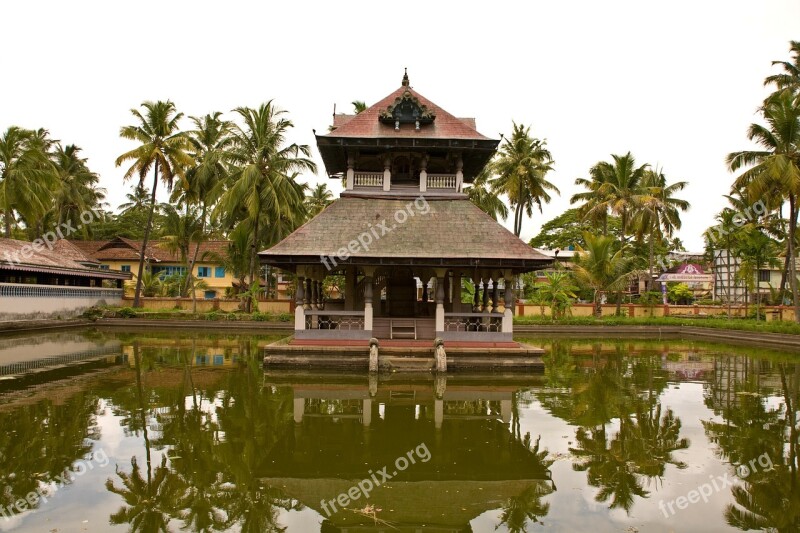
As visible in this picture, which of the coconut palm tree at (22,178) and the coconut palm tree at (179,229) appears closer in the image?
the coconut palm tree at (22,178)

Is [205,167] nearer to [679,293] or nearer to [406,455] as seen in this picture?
[406,455]

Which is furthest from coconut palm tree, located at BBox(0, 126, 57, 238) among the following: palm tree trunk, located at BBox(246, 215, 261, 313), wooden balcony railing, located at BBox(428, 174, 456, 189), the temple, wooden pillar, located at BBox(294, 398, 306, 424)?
wooden pillar, located at BBox(294, 398, 306, 424)

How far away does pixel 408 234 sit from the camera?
14.9 m

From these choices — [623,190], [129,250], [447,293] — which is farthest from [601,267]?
[129,250]

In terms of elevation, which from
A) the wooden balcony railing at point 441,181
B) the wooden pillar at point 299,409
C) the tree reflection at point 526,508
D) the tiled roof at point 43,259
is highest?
the wooden balcony railing at point 441,181

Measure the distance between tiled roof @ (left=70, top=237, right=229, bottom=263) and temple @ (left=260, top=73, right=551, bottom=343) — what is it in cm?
2837

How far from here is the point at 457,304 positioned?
16.8 m

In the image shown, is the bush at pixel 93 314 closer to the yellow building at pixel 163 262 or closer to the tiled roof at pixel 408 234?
the yellow building at pixel 163 262

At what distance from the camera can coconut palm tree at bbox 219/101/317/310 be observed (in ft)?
90.1

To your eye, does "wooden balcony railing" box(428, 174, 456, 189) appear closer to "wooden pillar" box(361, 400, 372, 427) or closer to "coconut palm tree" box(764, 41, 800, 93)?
"wooden pillar" box(361, 400, 372, 427)

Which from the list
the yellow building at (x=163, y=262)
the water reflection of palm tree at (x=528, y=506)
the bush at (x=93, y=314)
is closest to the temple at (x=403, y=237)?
the water reflection of palm tree at (x=528, y=506)

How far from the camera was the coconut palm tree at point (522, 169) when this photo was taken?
30781 mm

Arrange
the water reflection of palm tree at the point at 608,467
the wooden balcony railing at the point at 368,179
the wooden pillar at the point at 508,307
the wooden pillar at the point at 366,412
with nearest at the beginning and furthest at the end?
the water reflection of palm tree at the point at 608,467, the wooden pillar at the point at 366,412, the wooden pillar at the point at 508,307, the wooden balcony railing at the point at 368,179

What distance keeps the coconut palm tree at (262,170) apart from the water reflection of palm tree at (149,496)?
2197 cm
